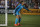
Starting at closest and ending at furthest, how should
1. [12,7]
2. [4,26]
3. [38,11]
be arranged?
1. [4,26]
2. [38,11]
3. [12,7]

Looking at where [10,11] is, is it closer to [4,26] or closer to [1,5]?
[1,5]

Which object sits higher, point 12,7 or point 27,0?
point 27,0

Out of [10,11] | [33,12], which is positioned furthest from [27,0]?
[10,11]

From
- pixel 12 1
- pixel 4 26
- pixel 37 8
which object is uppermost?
pixel 12 1

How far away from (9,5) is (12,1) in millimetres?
627

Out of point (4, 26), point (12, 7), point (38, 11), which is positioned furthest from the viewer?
point (12, 7)

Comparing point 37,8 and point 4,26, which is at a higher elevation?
point 37,8

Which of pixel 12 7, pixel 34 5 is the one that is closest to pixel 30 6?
pixel 34 5

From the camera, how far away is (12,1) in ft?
40.8

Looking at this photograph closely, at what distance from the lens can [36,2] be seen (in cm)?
1245

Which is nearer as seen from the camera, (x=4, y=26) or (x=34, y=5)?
(x=4, y=26)

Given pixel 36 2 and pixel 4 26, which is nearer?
pixel 4 26

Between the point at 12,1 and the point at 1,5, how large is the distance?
1.40 metres

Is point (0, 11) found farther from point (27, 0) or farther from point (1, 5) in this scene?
point (27, 0)
